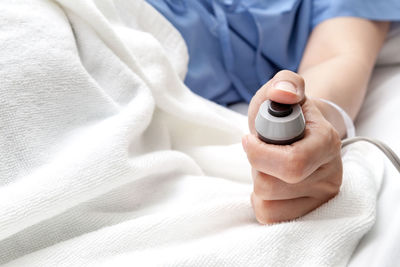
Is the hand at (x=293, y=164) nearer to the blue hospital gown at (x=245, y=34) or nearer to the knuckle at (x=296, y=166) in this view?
the knuckle at (x=296, y=166)

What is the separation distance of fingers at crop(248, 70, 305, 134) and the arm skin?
0.56ft

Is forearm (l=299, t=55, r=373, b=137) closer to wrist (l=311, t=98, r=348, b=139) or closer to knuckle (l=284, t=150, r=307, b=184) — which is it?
wrist (l=311, t=98, r=348, b=139)

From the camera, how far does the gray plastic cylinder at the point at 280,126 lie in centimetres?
42

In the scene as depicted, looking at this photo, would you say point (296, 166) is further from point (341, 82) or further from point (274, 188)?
point (341, 82)

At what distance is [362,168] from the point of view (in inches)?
22.0

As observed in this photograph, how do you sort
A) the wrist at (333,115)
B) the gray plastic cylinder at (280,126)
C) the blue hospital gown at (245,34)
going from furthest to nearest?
the blue hospital gown at (245,34) → the wrist at (333,115) → the gray plastic cylinder at (280,126)

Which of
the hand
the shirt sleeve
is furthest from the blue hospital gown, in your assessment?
the hand

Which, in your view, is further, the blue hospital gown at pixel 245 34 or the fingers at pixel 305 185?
the blue hospital gown at pixel 245 34

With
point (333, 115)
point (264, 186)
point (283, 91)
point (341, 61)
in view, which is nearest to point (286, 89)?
point (283, 91)

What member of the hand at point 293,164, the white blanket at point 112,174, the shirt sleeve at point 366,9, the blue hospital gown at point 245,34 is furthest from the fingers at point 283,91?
the shirt sleeve at point 366,9

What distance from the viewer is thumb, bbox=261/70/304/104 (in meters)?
0.43

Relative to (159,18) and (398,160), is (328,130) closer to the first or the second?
(398,160)

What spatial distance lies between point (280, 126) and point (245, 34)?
1.50 feet

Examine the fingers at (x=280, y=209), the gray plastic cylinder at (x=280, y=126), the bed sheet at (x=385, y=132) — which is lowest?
the bed sheet at (x=385, y=132)
